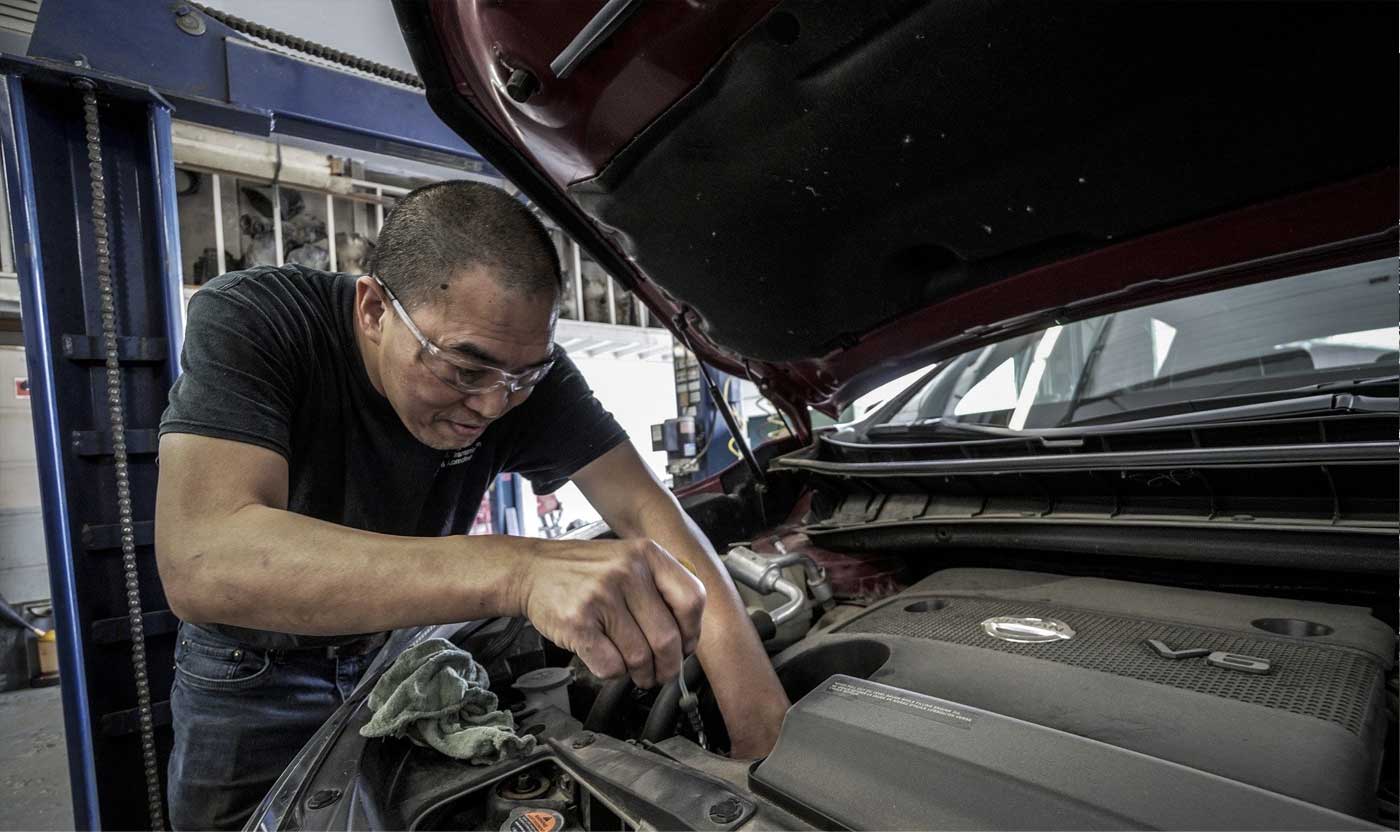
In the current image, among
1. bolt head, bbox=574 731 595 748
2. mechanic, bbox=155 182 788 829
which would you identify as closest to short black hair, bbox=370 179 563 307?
mechanic, bbox=155 182 788 829

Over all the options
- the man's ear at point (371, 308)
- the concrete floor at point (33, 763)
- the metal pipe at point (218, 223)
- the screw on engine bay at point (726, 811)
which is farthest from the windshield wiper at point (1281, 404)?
the metal pipe at point (218, 223)

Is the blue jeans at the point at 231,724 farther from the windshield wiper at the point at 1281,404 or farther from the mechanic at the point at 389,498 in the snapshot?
the windshield wiper at the point at 1281,404

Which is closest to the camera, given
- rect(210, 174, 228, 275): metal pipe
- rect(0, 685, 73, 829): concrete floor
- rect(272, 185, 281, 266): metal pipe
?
rect(0, 685, 73, 829): concrete floor

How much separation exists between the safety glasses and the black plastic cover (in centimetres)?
61

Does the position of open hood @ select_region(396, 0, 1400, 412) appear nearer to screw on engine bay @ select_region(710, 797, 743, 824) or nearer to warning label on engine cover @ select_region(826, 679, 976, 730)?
warning label on engine cover @ select_region(826, 679, 976, 730)

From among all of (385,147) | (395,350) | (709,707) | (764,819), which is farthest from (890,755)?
(385,147)

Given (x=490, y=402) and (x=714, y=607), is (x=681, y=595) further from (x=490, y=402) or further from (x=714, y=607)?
(x=490, y=402)

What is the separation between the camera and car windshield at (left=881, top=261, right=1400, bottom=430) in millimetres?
1238

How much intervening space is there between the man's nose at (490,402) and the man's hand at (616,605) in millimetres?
381

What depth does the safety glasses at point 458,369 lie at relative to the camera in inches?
38.8

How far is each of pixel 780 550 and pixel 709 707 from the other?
46 cm

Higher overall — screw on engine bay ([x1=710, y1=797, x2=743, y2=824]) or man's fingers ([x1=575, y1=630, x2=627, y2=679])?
man's fingers ([x1=575, y1=630, x2=627, y2=679])

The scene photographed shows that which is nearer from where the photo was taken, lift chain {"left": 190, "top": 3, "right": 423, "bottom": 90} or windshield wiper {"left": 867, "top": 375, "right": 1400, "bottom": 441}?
windshield wiper {"left": 867, "top": 375, "right": 1400, "bottom": 441}

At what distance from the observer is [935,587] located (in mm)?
1271
